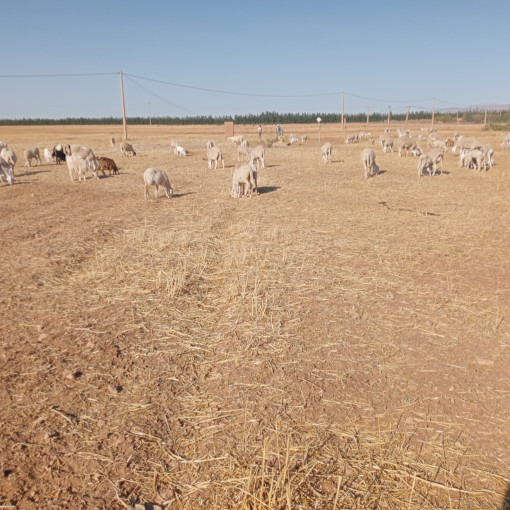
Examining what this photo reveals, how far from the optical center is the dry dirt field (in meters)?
3.20

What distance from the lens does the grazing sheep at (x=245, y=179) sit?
15.1 metres

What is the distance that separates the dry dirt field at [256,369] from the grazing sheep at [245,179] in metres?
5.21

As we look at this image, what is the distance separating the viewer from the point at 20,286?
6996mm

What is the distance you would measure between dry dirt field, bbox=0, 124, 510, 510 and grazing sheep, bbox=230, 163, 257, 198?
5.21 meters

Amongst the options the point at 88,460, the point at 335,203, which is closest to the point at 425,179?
the point at 335,203

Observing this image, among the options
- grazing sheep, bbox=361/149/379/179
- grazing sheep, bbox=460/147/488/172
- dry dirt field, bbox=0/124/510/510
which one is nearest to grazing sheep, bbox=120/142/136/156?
grazing sheep, bbox=361/149/379/179

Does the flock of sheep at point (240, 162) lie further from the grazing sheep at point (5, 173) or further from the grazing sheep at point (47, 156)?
the grazing sheep at point (47, 156)

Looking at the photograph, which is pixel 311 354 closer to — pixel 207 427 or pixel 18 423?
pixel 207 427

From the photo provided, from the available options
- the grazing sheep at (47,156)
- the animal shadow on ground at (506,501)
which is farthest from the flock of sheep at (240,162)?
the animal shadow on ground at (506,501)

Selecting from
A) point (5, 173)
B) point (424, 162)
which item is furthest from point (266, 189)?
point (5, 173)

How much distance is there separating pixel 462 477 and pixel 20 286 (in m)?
7.11

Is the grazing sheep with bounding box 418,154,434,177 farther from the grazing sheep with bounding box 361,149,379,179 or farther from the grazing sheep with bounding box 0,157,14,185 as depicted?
the grazing sheep with bounding box 0,157,14,185

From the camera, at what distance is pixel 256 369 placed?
467cm

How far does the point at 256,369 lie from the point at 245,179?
11.3 metres
